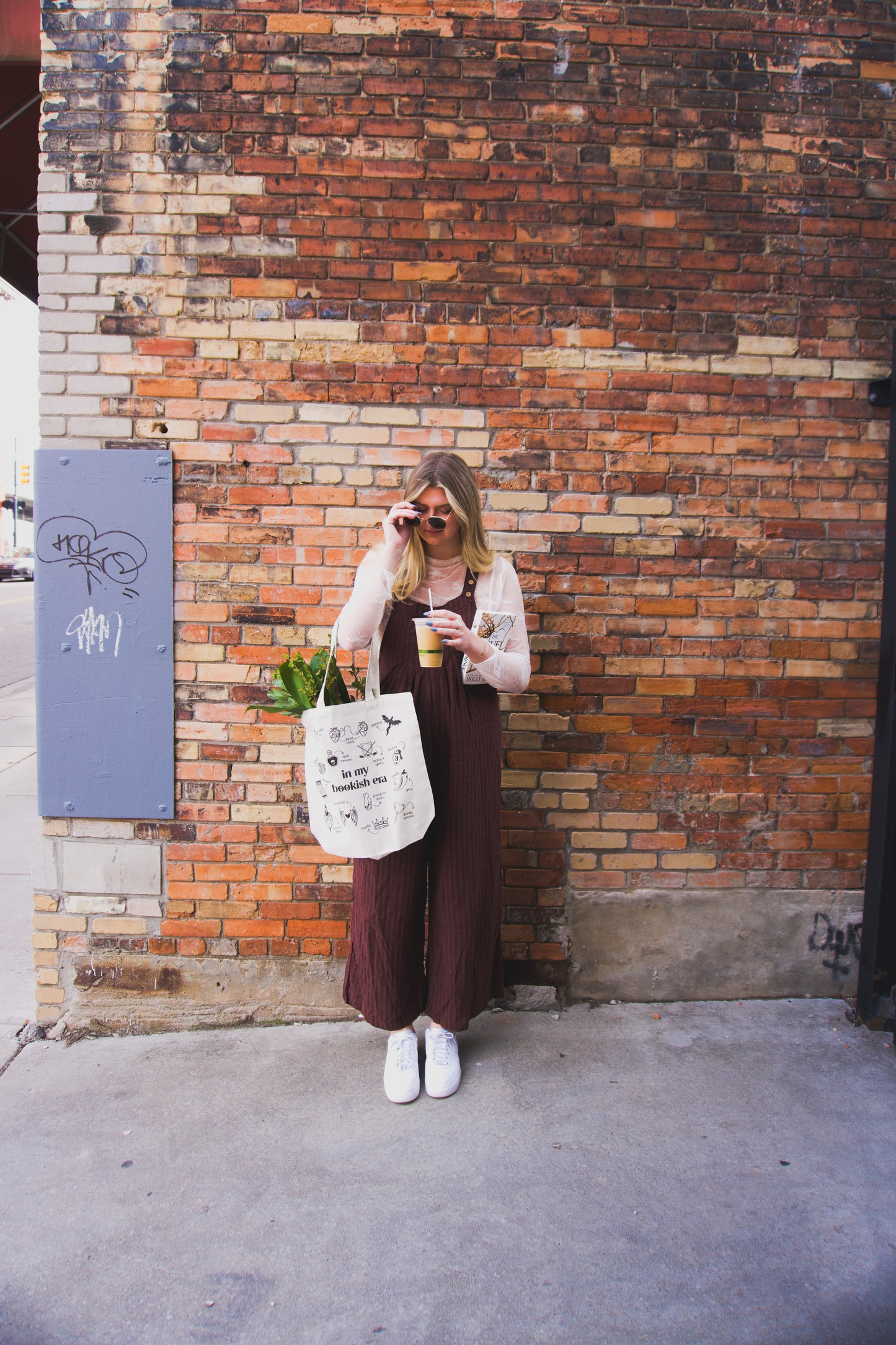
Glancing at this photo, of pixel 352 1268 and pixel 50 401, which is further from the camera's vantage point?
pixel 50 401

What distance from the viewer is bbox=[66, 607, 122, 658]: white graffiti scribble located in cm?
293

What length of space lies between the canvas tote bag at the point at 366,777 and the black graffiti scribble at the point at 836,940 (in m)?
1.77

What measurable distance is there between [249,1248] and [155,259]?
3126 mm

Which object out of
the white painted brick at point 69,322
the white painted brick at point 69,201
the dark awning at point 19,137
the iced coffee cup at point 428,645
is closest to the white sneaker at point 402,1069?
the iced coffee cup at point 428,645

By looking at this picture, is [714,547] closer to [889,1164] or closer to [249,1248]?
[889,1164]

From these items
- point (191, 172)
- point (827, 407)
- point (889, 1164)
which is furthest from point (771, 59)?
point (889, 1164)

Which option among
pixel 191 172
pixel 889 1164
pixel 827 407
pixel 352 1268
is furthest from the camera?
pixel 827 407

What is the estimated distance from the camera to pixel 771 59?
2953 millimetres

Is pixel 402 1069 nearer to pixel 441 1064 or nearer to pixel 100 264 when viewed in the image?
pixel 441 1064

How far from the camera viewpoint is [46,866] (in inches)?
118

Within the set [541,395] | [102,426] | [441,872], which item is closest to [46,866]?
[441,872]

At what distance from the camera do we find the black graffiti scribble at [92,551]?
2.90 m

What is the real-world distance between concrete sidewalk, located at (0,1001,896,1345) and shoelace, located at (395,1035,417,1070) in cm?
11

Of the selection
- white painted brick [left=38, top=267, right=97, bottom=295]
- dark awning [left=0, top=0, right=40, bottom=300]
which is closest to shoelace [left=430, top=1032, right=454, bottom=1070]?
white painted brick [left=38, top=267, right=97, bottom=295]
